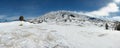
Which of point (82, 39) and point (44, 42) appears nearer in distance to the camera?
point (44, 42)

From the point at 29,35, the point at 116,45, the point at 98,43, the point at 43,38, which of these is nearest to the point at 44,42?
the point at 43,38

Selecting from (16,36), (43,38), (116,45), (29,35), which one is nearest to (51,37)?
(43,38)

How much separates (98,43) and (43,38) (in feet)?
12.1

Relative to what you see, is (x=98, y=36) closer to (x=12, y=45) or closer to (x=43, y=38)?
(x=43, y=38)

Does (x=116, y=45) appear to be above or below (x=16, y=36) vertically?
below

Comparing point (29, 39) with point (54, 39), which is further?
point (54, 39)

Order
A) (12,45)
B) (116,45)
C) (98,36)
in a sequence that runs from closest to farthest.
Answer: (12,45) < (116,45) < (98,36)

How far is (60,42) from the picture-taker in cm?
1238

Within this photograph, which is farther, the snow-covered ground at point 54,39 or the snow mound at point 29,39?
the snow-covered ground at point 54,39

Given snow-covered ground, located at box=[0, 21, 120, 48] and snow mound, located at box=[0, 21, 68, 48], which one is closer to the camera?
snow mound, located at box=[0, 21, 68, 48]

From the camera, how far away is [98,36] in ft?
45.6

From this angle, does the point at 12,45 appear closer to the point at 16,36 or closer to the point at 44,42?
the point at 16,36

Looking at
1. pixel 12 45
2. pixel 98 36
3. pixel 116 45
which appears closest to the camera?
pixel 12 45

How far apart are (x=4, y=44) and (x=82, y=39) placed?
205 inches
